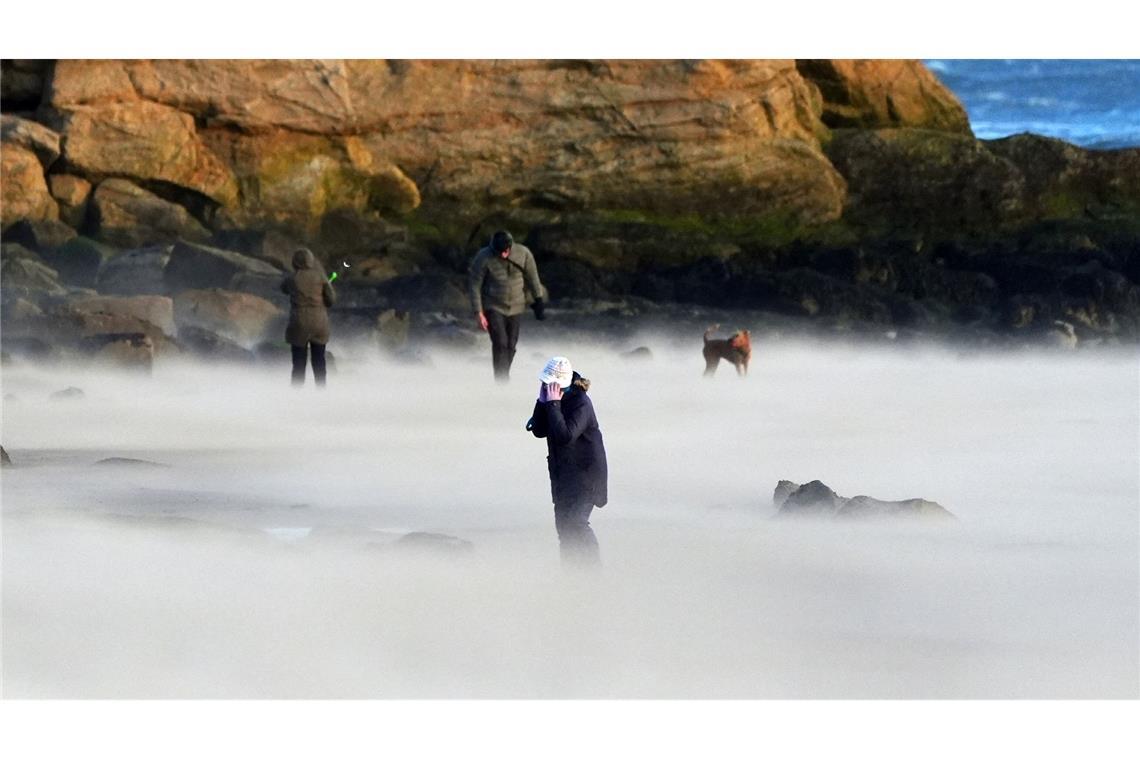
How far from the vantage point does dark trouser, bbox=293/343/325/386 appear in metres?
19.3

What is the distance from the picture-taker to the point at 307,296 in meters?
18.7

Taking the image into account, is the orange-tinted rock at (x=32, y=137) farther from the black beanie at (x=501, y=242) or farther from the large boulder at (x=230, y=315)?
the black beanie at (x=501, y=242)

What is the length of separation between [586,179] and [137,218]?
7.41m

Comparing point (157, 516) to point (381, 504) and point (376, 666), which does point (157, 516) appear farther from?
point (376, 666)

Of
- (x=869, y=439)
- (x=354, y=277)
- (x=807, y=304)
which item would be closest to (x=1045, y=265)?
(x=807, y=304)

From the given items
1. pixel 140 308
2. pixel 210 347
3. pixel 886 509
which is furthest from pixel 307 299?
pixel 886 509

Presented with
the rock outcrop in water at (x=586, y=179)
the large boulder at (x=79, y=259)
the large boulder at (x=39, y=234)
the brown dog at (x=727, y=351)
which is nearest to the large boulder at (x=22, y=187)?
the rock outcrop in water at (x=586, y=179)

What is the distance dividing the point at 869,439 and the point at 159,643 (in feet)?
27.0

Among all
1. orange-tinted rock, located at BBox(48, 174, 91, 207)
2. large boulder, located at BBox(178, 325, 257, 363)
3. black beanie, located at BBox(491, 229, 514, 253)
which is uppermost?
orange-tinted rock, located at BBox(48, 174, 91, 207)

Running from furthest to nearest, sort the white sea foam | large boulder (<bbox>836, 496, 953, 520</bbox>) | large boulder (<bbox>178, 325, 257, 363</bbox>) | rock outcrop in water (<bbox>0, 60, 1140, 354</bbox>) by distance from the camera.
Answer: rock outcrop in water (<bbox>0, 60, 1140, 354</bbox>) → large boulder (<bbox>178, 325, 257, 363</bbox>) → large boulder (<bbox>836, 496, 953, 520</bbox>) → the white sea foam

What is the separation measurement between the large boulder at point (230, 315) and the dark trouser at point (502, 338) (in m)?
5.66

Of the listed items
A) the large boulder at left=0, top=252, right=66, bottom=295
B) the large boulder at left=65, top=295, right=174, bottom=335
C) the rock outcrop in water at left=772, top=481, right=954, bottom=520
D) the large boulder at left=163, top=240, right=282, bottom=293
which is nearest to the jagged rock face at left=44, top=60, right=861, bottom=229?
the large boulder at left=0, top=252, right=66, bottom=295

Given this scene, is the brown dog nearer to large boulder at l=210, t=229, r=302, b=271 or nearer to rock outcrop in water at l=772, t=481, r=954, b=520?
rock outcrop in water at l=772, t=481, r=954, b=520
